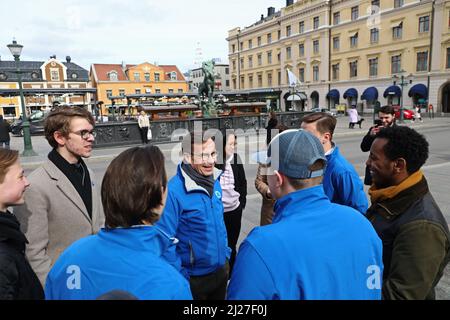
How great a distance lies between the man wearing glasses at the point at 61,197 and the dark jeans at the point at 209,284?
0.86 meters

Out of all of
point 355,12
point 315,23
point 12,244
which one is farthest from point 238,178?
point 315,23

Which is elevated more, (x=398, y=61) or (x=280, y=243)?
(x=398, y=61)

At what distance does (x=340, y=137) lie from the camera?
18.4 meters

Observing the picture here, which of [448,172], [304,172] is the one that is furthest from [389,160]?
[448,172]

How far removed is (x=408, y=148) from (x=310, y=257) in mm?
1196

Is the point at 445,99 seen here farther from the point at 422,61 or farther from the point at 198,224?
the point at 198,224

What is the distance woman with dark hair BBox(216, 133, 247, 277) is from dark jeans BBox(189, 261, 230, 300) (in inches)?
37.9

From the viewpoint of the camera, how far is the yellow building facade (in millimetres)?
63406

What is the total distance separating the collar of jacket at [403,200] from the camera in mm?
1813

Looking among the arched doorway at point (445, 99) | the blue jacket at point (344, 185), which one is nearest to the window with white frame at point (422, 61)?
the arched doorway at point (445, 99)

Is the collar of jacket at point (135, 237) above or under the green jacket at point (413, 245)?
above

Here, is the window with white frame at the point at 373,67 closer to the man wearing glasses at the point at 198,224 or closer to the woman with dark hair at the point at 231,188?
the woman with dark hair at the point at 231,188
